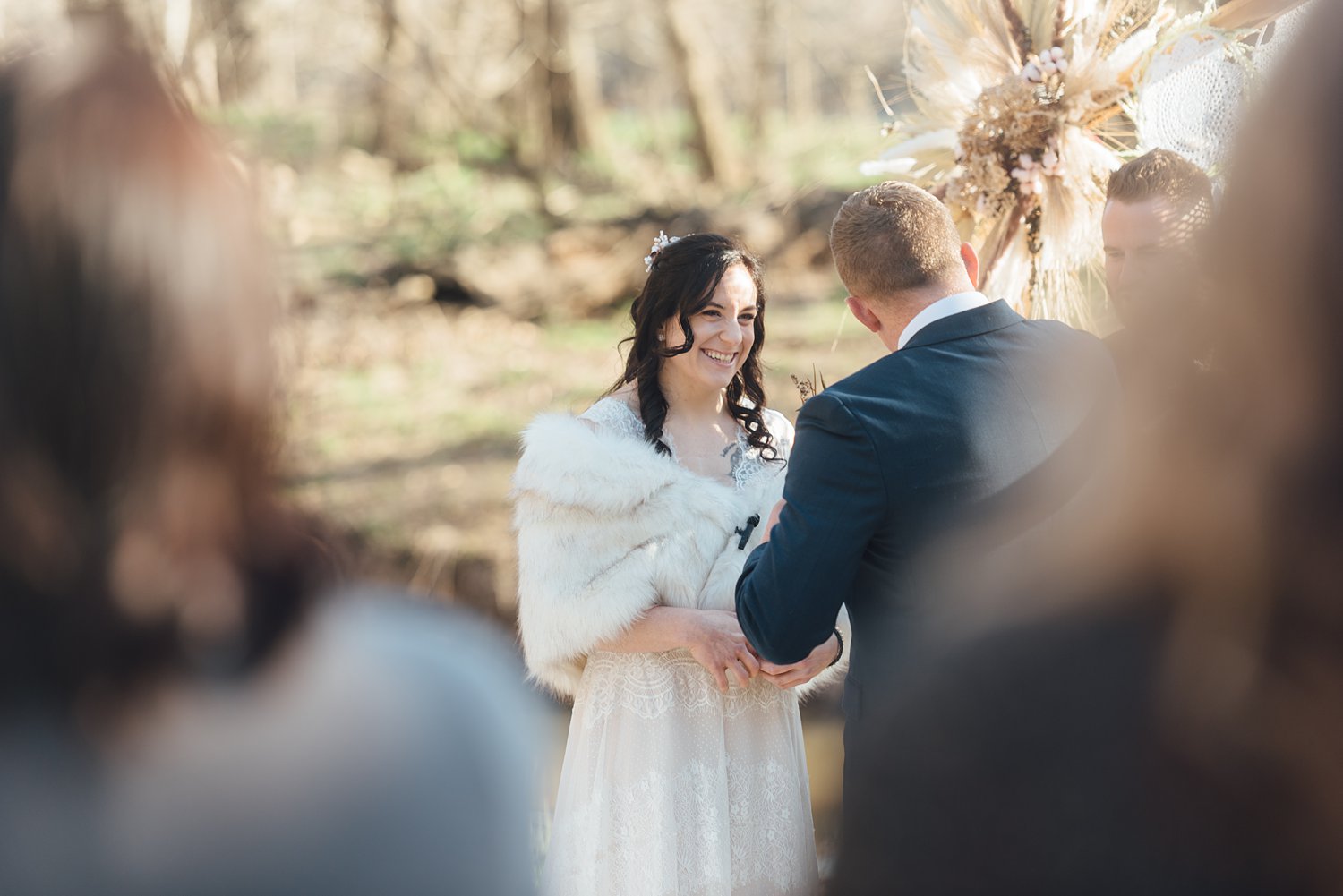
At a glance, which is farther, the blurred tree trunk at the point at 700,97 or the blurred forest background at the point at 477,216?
the blurred tree trunk at the point at 700,97

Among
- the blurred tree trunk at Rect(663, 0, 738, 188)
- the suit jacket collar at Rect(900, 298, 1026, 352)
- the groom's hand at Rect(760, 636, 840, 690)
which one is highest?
the blurred tree trunk at Rect(663, 0, 738, 188)

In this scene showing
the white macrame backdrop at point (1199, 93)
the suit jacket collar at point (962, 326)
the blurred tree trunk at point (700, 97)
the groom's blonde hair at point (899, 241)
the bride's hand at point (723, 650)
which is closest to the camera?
the suit jacket collar at point (962, 326)

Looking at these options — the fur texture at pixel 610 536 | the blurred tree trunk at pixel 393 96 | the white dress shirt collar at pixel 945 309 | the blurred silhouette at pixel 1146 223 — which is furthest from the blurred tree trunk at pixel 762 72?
the white dress shirt collar at pixel 945 309

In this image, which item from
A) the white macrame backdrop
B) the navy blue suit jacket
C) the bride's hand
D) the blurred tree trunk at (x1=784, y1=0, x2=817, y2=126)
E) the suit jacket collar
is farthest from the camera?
the blurred tree trunk at (x1=784, y1=0, x2=817, y2=126)

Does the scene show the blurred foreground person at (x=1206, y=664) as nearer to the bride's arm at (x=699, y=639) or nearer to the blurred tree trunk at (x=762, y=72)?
the bride's arm at (x=699, y=639)

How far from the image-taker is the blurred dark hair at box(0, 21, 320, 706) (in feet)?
2.52

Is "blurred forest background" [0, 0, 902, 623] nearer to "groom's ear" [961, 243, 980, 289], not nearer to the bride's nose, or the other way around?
the bride's nose

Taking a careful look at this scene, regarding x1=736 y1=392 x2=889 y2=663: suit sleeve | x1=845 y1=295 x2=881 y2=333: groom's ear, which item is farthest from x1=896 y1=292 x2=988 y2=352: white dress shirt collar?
x1=736 y1=392 x2=889 y2=663: suit sleeve

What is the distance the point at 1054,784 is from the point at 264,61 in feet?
74.8

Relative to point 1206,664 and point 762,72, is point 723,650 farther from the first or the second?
point 762,72

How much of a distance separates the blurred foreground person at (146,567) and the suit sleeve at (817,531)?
54.3 inches

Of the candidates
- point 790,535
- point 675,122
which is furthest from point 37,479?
point 675,122

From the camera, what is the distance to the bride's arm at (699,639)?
8.82 feet

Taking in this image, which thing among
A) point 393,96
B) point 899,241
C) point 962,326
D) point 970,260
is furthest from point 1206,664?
point 393,96
